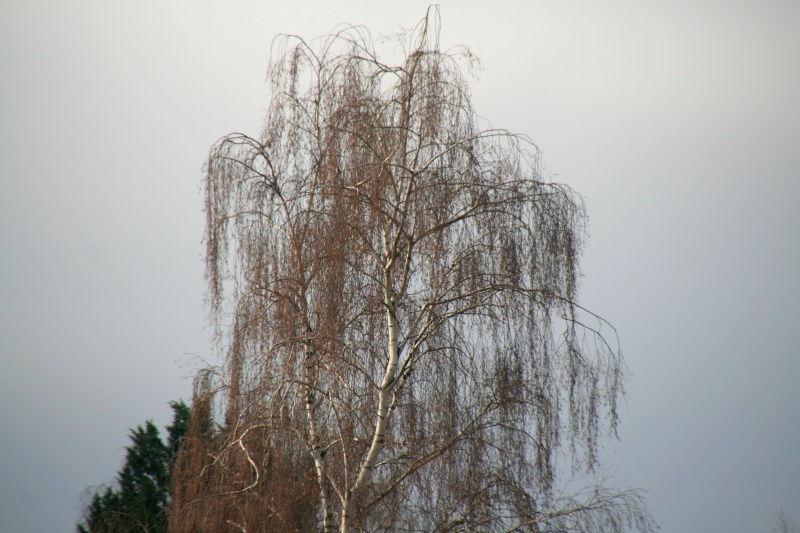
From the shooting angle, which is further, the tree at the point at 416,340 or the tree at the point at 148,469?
the tree at the point at 148,469

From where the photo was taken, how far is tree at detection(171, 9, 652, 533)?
6.82 metres

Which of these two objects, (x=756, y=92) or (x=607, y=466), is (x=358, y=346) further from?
(x=756, y=92)

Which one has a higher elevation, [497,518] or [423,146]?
[423,146]

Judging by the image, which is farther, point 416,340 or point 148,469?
point 148,469

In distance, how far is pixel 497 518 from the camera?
6777mm

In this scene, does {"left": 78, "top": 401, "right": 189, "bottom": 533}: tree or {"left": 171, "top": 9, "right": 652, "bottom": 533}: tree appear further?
{"left": 78, "top": 401, "right": 189, "bottom": 533}: tree

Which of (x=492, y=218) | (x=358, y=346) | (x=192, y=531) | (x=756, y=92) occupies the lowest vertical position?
(x=192, y=531)

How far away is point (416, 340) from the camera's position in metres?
7.16

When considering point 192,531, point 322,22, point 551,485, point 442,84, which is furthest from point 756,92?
point 192,531

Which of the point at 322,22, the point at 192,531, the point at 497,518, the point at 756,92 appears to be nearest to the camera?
the point at 497,518

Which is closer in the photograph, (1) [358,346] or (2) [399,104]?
(1) [358,346]

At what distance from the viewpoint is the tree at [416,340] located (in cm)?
682

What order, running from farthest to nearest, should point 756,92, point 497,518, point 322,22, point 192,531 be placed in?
point 756,92
point 322,22
point 192,531
point 497,518

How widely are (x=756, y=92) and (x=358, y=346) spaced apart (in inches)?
507
